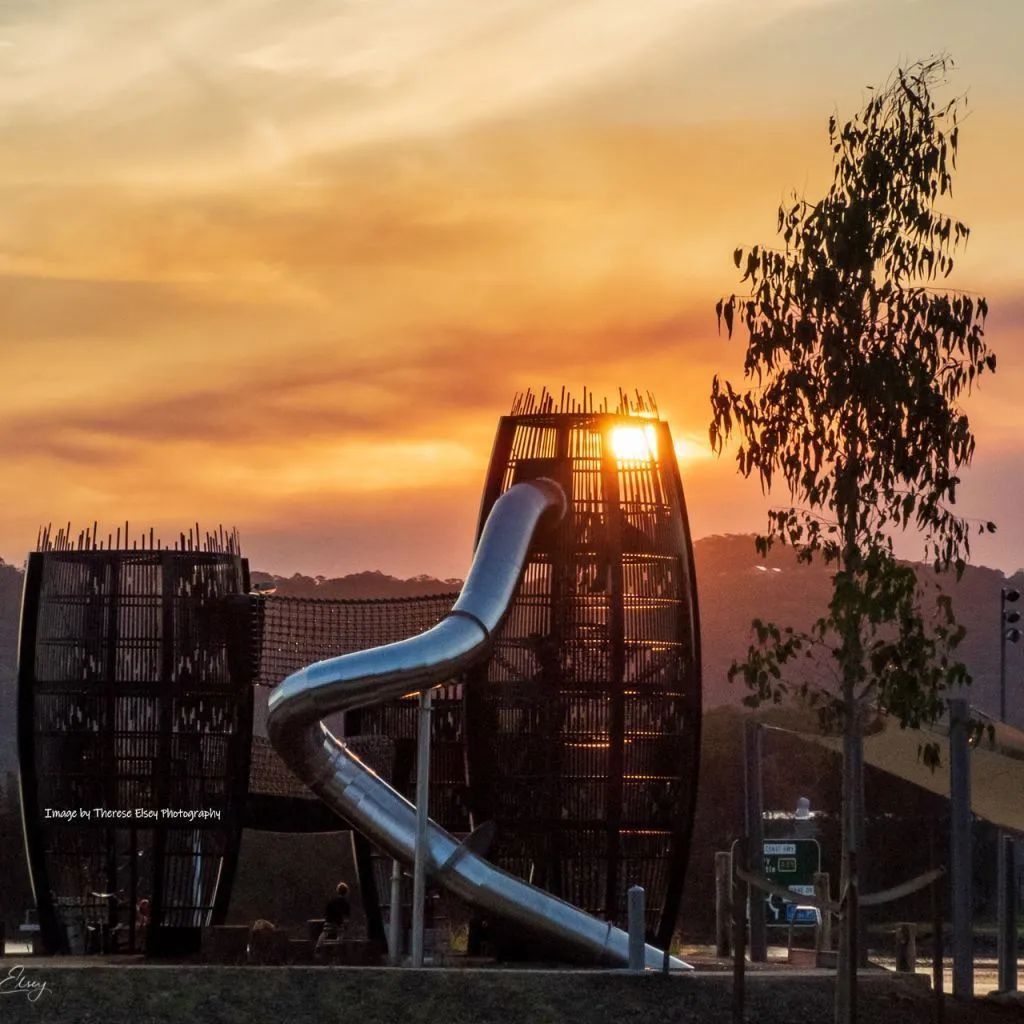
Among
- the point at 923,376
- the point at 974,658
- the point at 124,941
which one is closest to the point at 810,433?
the point at 923,376

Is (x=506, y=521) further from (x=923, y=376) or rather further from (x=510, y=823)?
(x=923, y=376)

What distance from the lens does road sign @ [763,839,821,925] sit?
126ft

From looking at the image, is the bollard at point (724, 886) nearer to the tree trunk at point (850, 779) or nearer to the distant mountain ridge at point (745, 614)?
the tree trunk at point (850, 779)

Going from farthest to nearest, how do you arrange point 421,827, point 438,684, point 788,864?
point 788,864, point 438,684, point 421,827

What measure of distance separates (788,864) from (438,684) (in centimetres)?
1499

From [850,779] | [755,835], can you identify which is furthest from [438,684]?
[755,835]

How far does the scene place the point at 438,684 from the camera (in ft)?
85.1

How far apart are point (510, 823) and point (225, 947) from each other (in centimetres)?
409

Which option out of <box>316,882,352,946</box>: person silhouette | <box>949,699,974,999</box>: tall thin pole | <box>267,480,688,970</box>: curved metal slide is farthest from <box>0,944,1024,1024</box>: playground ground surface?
<box>316,882,352,946</box>: person silhouette

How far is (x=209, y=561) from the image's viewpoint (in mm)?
30781

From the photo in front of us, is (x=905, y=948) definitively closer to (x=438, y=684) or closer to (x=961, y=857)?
(x=961, y=857)
